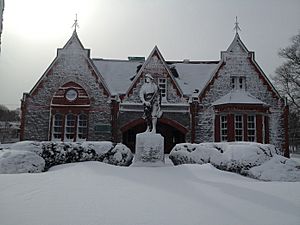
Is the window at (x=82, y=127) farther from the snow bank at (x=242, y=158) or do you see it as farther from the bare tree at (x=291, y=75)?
the bare tree at (x=291, y=75)

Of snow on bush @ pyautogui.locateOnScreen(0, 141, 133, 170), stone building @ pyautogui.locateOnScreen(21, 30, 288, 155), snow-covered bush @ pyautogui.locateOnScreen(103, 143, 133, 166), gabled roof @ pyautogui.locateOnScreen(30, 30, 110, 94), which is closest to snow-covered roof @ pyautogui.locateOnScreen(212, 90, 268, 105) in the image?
stone building @ pyautogui.locateOnScreen(21, 30, 288, 155)

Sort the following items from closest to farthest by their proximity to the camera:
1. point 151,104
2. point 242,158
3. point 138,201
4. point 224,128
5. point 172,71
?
point 138,201 → point 242,158 → point 151,104 → point 224,128 → point 172,71

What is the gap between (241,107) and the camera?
20359 millimetres

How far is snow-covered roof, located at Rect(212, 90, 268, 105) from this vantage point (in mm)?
20519

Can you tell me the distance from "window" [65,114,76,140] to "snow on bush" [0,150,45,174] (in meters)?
11.5

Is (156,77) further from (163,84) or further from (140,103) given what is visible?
(140,103)

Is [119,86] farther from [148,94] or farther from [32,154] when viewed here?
[32,154]

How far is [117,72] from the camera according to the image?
25000 millimetres

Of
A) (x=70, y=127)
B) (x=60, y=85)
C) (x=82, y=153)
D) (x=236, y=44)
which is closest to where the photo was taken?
(x=82, y=153)

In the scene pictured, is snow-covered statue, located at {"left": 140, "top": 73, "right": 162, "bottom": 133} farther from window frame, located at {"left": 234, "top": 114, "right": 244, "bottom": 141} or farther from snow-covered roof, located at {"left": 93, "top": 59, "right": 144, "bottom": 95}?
window frame, located at {"left": 234, "top": 114, "right": 244, "bottom": 141}

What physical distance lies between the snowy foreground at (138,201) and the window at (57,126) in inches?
585

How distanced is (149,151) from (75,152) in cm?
339

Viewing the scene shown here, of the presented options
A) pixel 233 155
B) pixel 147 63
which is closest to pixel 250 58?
pixel 147 63

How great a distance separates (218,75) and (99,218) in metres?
19.9
